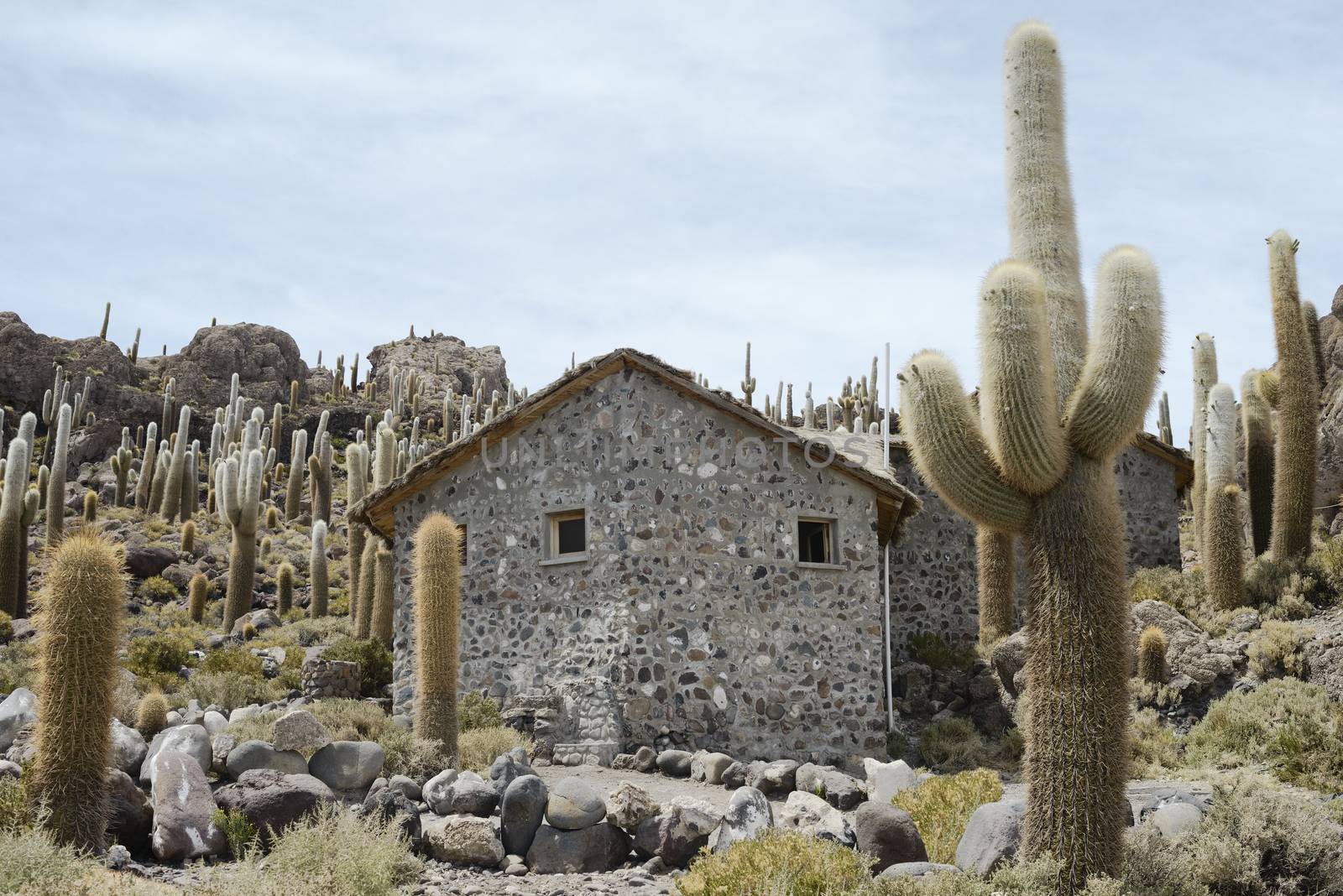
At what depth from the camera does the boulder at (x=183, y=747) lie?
11266 millimetres

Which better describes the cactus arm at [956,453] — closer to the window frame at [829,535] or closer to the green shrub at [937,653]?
the window frame at [829,535]

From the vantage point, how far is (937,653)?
66.2ft

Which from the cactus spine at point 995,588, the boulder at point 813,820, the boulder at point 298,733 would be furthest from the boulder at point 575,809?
the cactus spine at point 995,588

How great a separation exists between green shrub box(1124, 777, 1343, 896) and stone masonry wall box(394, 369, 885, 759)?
6635mm

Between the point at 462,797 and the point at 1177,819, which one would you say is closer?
the point at 1177,819

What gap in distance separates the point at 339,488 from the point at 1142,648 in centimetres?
3491

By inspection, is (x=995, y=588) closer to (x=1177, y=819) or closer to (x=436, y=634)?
(x=1177, y=819)

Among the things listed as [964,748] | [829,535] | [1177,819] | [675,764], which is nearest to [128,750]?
[675,764]

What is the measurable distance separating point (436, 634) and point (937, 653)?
406 inches

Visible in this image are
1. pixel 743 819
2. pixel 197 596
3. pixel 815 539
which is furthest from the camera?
pixel 197 596

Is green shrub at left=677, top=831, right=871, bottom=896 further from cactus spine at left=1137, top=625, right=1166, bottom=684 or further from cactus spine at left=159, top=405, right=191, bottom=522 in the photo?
cactus spine at left=159, top=405, right=191, bottom=522

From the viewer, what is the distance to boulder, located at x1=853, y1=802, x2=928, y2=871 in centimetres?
966

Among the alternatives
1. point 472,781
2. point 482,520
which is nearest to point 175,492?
point 482,520

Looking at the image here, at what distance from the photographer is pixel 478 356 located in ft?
216
